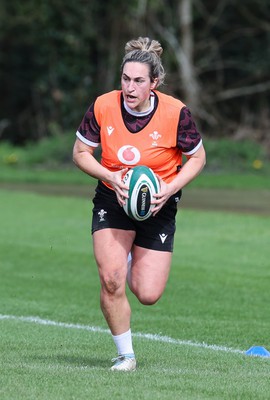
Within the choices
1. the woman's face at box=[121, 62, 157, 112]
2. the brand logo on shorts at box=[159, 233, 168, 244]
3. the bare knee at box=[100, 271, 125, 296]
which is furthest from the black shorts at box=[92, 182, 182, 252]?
the woman's face at box=[121, 62, 157, 112]

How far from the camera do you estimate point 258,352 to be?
8.78 m

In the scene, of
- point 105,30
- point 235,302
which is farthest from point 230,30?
point 235,302

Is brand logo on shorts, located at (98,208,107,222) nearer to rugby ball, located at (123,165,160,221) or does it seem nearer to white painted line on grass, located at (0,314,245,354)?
rugby ball, located at (123,165,160,221)

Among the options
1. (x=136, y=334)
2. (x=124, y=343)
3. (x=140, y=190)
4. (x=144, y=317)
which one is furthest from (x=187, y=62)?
(x=140, y=190)

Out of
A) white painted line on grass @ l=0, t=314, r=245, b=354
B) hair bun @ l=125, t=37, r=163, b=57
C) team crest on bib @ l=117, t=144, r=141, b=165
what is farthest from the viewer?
white painted line on grass @ l=0, t=314, r=245, b=354

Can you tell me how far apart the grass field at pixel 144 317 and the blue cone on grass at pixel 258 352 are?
9cm

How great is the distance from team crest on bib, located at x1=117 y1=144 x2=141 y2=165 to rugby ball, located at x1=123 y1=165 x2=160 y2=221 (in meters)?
0.18

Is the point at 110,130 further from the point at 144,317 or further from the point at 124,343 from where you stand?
the point at 144,317

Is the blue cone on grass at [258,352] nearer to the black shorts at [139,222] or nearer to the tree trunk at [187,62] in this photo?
the black shorts at [139,222]

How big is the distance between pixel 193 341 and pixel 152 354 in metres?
1.04

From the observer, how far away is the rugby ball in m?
7.43

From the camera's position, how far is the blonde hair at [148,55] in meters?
7.74

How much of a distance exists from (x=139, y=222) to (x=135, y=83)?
98 cm

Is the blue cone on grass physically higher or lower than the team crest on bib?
lower
